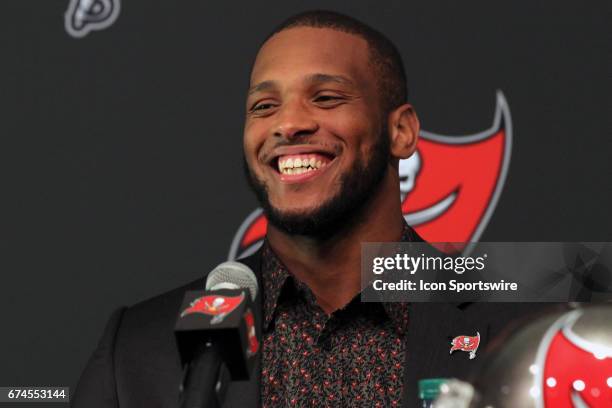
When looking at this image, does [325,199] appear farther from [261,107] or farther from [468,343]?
[468,343]

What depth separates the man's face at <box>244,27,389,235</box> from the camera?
5.78 feet

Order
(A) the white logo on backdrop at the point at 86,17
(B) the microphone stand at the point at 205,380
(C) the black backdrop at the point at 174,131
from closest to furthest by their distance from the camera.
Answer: (B) the microphone stand at the point at 205,380, (C) the black backdrop at the point at 174,131, (A) the white logo on backdrop at the point at 86,17

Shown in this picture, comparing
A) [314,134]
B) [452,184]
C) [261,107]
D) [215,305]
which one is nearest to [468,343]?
[314,134]

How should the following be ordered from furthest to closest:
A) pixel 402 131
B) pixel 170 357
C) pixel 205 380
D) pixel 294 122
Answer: pixel 402 131 < pixel 170 357 < pixel 294 122 < pixel 205 380

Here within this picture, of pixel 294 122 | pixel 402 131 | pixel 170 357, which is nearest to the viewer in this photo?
pixel 294 122

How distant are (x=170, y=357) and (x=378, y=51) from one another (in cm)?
74

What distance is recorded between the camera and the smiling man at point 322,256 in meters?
1.75

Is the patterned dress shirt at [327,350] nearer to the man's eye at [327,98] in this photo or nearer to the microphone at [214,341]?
the man's eye at [327,98]

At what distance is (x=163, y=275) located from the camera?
2324mm

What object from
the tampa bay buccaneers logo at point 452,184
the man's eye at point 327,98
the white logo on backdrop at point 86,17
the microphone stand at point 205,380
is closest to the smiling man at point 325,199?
the man's eye at point 327,98

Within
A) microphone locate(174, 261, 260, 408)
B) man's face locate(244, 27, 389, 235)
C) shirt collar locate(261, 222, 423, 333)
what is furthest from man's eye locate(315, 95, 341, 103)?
microphone locate(174, 261, 260, 408)

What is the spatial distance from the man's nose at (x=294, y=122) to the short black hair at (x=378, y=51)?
0.20 meters

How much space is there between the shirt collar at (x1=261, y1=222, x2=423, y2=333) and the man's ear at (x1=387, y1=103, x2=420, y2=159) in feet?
0.50

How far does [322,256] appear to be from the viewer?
1.86 meters
